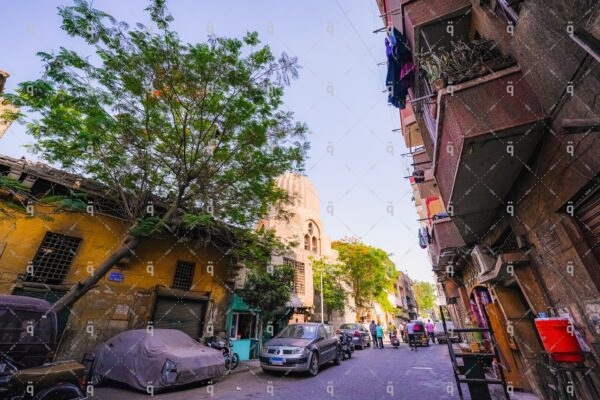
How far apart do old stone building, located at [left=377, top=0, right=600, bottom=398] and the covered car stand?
798 centimetres

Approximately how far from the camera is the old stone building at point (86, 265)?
26.9ft

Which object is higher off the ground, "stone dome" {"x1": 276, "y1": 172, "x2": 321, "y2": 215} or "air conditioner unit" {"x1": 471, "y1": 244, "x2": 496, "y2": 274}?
"stone dome" {"x1": 276, "y1": 172, "x2": 321, "y2": 215}

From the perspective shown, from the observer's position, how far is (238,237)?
11.2 m

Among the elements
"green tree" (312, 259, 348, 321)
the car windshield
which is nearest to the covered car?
the car windshield

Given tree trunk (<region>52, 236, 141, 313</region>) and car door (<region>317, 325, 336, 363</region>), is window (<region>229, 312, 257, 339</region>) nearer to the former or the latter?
car door (<region>317, 325, 336, 363</region>)

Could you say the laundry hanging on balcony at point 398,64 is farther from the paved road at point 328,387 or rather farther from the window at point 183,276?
the window at point 183,276

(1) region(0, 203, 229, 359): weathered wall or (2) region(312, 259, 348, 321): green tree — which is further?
(2) region(312, 259, 348, 321): green tree

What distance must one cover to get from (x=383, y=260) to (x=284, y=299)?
62.9 ft

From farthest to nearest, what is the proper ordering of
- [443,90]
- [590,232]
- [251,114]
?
[251,114]
[443,90]
[590,232]

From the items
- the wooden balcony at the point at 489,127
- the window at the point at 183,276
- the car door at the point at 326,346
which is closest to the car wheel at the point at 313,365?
the car door at the point at 326,346

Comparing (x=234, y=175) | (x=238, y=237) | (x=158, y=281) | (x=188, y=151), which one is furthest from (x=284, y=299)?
(x=188, y=151)

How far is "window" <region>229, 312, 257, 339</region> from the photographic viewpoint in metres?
14.0

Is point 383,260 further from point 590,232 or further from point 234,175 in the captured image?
point 590,232

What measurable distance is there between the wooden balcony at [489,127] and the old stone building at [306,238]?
1735 cm
